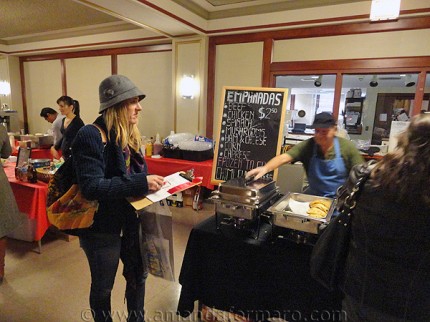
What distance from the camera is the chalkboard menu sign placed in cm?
213

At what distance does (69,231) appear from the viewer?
1.31 m

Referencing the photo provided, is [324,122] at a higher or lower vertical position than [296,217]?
higher

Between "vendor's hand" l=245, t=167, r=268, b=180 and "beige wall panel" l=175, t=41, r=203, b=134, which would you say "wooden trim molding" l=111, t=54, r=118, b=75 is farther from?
"vendor's hand" l=245, t=167, r=268, b=180

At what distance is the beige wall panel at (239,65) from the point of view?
409 centimetres

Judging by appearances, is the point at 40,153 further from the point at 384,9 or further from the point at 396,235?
the point at 396,235

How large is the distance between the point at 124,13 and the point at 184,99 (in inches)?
59.0

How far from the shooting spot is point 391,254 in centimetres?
90

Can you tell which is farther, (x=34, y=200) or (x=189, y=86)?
(x=189, y=86)

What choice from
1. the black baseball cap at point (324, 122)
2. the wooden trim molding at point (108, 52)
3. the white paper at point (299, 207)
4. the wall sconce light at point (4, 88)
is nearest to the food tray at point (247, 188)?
the white paper at point (299, 207)

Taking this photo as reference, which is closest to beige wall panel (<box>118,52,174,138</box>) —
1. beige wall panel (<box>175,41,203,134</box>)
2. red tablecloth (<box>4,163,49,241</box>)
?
beige wall panel (<box>175,41,203,134</box>)

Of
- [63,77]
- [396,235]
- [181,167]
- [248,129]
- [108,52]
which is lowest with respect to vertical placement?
[181,167]

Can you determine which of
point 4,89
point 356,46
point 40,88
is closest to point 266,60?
point 356,46

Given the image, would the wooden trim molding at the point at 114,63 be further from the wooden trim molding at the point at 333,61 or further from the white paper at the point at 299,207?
the white paper at the point at 299,207

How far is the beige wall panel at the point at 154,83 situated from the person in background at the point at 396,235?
13.7 ft
